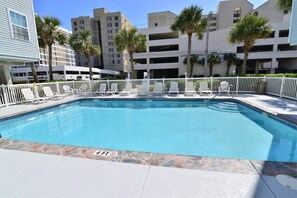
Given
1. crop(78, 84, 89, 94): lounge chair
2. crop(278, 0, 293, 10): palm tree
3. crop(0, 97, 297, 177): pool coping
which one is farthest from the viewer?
Result: crop(78, 84, 89, 94): lounge chair

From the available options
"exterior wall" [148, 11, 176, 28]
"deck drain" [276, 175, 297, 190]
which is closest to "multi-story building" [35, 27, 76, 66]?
"exterior wall" [148, 11, 176, 28]

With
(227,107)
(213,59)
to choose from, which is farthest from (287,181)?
(213,59)

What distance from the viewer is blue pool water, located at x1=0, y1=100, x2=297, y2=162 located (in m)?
3.88

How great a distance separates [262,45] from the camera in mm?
26656

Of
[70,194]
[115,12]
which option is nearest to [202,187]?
[70,194]

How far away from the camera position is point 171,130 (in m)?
5.18

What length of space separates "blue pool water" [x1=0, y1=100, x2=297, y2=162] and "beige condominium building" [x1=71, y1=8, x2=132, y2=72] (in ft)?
155

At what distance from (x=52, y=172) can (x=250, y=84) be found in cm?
1166

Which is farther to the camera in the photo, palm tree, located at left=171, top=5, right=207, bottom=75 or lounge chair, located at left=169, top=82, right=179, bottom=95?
palm tree, located at left=171, top=5, right=207, bottom=75

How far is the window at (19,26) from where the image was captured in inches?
328

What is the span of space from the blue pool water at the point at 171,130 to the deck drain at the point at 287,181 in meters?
1.34

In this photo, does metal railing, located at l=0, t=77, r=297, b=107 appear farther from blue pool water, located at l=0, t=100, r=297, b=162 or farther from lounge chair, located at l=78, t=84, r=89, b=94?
blue pool water, located at l=0, t=100, r=297, b=162

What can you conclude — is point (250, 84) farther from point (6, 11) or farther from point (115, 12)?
point (115, 12)

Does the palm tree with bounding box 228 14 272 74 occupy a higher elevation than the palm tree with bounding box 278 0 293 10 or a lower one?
lower
